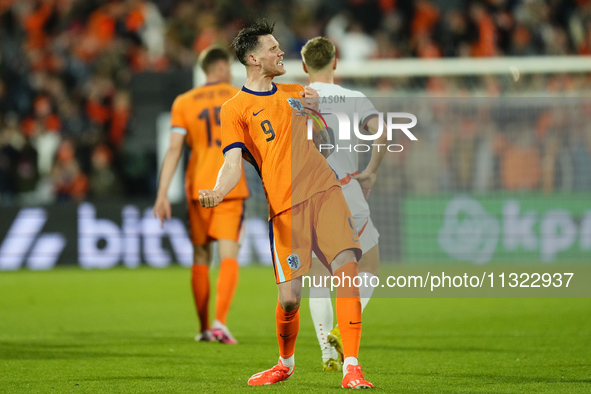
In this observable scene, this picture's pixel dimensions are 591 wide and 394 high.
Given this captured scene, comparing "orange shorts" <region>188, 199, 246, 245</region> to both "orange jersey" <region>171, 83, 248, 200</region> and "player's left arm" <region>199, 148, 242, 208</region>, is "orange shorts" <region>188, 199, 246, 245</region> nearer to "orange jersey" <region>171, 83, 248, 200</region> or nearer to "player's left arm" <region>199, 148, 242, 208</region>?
"orange jersey" <region>171, 83, 248, 200</region>

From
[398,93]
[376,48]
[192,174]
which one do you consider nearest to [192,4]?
[376,48]

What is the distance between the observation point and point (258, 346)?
6781mm

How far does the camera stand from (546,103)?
44.1 ft

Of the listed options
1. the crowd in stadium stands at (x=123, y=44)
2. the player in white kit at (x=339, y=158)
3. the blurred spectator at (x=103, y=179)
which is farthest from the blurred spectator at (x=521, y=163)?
the player in white kit at (x=339, y=158)

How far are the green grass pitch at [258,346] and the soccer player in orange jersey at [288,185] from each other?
47 centimetres

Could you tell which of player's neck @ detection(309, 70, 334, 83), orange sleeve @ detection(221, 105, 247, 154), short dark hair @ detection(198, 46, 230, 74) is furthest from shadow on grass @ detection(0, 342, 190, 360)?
short dark hair @ detection(198, 46, 230, 74)

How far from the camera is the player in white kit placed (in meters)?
5.66

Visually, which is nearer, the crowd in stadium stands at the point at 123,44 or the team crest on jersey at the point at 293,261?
the team crest on jersey at the point at 293,261

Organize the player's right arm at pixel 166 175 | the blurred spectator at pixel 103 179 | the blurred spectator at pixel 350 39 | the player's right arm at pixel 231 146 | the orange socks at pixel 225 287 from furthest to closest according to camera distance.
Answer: the blurred spectator at pixel 350 39
the blurred spectator at pixel 103 179
the orange socks at pixel 225 287
the player's right arm at pixel 166 175
the player's right arm at pixel 231 146

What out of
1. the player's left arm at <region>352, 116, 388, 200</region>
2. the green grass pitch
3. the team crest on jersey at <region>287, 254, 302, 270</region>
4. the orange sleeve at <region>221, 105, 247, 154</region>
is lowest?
the green grass pitch

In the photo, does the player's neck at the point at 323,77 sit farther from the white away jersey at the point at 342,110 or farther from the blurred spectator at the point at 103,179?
the blurred spectator at the point at 103,179

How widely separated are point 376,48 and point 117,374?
1241 cm

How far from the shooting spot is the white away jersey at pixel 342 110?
566 cm

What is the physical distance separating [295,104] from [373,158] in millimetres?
986
